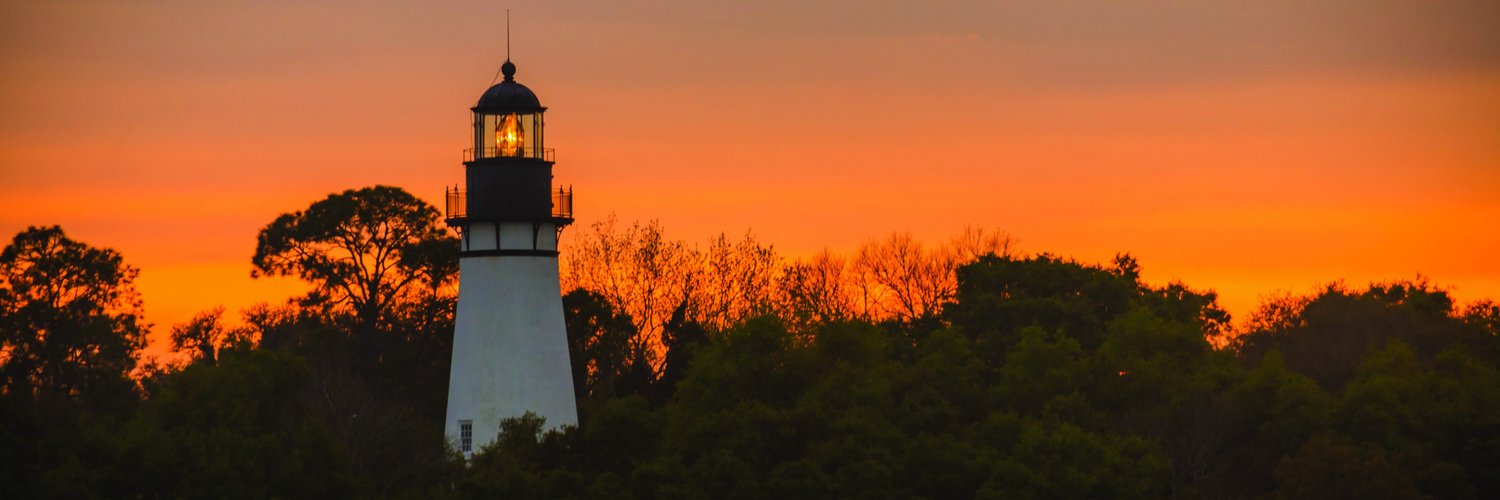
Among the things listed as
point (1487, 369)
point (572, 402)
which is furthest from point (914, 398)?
point (1487, 369)

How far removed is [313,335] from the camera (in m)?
81.4

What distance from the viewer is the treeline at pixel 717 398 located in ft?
223

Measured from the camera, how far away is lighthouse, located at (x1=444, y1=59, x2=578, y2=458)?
74438mm

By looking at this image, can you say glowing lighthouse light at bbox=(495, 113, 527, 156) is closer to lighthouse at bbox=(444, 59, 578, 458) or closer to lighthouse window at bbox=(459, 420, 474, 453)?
lighthouse at bbox=(444, 59, 578, 458)

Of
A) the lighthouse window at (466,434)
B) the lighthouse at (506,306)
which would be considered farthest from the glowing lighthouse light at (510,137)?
the lighthouse window at (466,434)

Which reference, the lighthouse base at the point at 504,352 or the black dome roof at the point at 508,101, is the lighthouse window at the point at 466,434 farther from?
the black dome roof at the point at 508,101

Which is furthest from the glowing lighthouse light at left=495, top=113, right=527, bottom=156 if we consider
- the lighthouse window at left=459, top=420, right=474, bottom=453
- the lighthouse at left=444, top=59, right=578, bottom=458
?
the lighthouse window at left=459, top=420, right=474, bottom=453

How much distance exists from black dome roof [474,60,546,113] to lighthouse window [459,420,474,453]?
8.42 metres

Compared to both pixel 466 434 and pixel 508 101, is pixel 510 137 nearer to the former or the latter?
pixel 508 101

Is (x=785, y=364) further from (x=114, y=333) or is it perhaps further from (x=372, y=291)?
(x=114, y=333)

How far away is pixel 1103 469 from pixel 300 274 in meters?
27.4

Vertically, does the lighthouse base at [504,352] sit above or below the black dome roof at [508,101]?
below

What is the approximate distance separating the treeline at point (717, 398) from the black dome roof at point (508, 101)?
317 inches

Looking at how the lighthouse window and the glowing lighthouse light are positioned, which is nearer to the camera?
the lighthouse window
